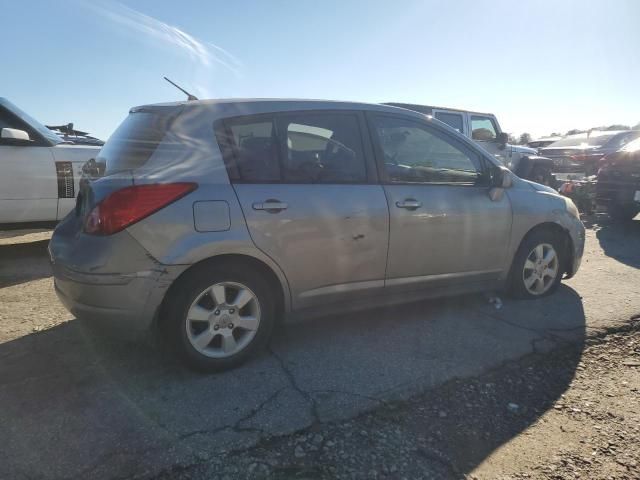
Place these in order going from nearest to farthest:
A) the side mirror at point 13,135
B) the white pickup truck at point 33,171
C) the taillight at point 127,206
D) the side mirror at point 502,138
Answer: the taillight at point 127,206 → the side mirror at point 13,135 → the white pickup truck at point 33,171 → the side mirror at point 502,138

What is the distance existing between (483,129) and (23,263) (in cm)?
871

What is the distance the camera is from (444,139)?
→ 3.93m

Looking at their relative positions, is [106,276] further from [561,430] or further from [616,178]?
[616,178]

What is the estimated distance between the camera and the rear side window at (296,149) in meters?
3.02

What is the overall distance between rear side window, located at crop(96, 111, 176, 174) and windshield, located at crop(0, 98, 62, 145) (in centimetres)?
302

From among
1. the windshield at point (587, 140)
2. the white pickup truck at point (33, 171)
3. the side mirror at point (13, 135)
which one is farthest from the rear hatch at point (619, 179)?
the side mirror at point (13, 135)

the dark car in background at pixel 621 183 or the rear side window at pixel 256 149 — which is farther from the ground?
the rear side window at pixel 256 149

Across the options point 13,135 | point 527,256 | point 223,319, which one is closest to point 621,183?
point 527,256

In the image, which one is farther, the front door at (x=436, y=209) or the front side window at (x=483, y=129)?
the front side window at (x=483, y=129)

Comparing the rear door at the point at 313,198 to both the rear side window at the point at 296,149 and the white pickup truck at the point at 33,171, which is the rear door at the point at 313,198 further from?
the white pickup truck at the point at 33,171

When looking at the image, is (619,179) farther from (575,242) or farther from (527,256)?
(527,256)

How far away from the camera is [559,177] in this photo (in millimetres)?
12008

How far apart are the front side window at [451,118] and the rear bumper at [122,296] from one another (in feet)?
25.8

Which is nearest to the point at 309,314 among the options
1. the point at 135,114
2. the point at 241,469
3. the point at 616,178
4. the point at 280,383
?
the point at 280,383
